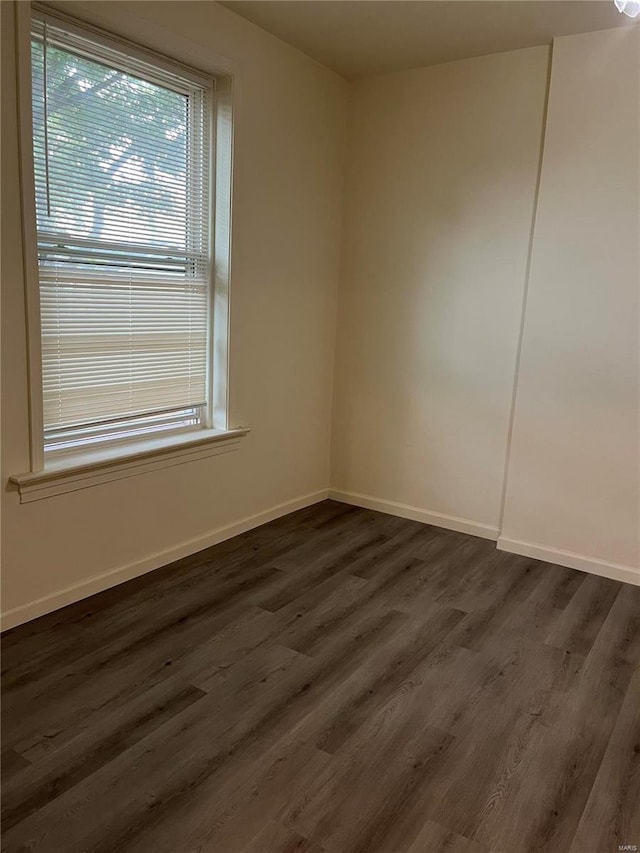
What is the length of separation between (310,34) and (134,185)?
1259mm

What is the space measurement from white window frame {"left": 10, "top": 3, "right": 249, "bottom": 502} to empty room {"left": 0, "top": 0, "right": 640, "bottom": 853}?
0.6 inches

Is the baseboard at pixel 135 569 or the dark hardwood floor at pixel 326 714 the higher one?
the baseboard at pixel 135 569

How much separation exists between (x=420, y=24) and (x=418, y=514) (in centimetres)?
264

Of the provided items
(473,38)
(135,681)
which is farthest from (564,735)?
(473,38)

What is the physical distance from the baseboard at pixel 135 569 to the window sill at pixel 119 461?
435 millimetres

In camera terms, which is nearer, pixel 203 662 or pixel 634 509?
pixel 203 662

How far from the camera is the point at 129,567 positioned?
10.2ft

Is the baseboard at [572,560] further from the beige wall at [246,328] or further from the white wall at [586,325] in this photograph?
the beige wall at [246,328]

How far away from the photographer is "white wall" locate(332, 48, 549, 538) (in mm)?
3578

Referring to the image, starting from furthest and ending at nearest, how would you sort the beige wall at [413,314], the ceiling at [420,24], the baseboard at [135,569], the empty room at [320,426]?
the beige wall at [413,314], the ceiling at [420,24], the baseboard at [135,569], the empty room at [320,426]

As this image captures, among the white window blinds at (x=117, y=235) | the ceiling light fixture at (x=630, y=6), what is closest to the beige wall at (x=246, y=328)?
the white window blinds at (x=117, y=235)

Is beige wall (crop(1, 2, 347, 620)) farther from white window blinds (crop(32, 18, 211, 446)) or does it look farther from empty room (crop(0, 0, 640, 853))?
white window blinds (crop(32, 18, 211, 446))

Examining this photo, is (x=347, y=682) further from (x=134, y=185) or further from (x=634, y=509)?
(x=134, y=185)

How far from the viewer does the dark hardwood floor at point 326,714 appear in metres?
1.78
